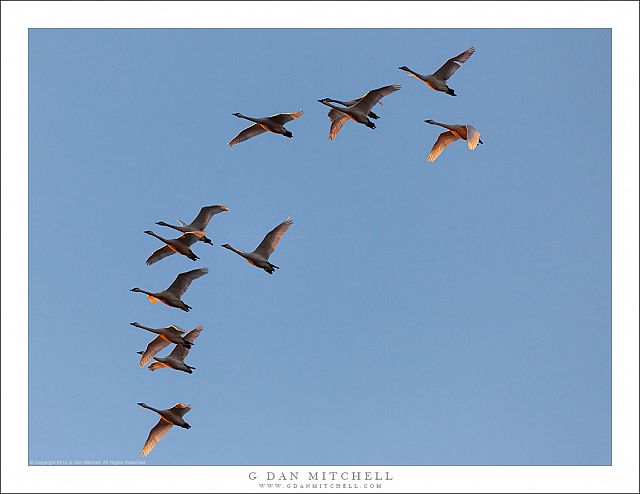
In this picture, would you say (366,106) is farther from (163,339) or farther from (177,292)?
(163,339)

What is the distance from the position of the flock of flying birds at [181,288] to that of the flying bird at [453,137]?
632 centimetres

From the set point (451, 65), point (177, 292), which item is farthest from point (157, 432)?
point (451, 65)

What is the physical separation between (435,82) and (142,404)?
1565 cm

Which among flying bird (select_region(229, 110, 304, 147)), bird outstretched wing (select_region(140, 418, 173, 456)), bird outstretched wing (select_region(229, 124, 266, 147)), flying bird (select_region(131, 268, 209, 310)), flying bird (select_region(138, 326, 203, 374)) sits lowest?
bird outstretched wing (select_region(140, 418, 173, 456))

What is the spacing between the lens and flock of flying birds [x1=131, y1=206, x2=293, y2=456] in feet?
140

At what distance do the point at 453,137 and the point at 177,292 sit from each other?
11.6 metres

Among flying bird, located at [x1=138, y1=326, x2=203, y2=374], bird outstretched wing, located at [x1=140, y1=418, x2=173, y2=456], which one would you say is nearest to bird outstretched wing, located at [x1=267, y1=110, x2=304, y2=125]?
flying bird, located at [x1=138, y1=326, x2=203, y2=374]

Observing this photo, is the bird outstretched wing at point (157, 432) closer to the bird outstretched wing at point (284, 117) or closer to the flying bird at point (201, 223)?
the flying bird at point (201, 223)

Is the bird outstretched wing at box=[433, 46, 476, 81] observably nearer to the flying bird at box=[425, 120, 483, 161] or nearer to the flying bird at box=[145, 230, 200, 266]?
the flying bird at box=[425, 120, 483, 161]

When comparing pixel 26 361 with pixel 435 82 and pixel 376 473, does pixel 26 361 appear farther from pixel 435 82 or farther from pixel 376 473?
pixel 435 82

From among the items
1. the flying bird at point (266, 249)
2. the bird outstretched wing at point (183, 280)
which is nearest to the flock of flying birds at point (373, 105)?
the flying bird at point (266, 249)

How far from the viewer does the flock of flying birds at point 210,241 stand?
42062mm

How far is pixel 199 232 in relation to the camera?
4262cm

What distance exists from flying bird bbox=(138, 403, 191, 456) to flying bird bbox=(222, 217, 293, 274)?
18.9 feet
